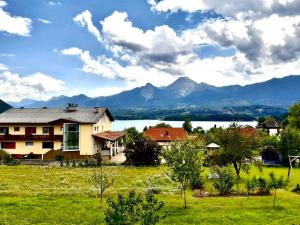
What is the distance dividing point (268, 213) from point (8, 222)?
51.9ft

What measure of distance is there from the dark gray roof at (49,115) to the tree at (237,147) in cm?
2608

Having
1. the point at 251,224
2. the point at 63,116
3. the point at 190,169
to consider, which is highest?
the point at 63,116

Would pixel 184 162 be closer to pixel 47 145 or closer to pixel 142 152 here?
pixel 142 152

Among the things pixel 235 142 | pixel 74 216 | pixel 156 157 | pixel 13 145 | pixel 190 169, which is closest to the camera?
pixel 74 216

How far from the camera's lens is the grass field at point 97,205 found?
2389 cm

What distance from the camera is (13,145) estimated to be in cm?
6594

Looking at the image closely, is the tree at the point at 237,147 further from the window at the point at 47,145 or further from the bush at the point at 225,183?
the window at the point at 47,145

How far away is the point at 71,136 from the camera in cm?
6359

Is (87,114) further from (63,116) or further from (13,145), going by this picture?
(13,145)

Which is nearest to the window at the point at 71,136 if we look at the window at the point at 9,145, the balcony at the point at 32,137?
the balcony at the point at 32,137

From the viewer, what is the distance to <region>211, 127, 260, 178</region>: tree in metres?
42.1

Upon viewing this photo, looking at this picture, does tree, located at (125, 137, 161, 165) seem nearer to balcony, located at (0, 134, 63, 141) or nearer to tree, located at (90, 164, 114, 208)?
balcony, located at (0, 134, 63, 141)

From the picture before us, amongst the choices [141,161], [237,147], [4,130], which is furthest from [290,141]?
[4,130]

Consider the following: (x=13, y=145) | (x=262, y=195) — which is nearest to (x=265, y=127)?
(x=13, y=145)
